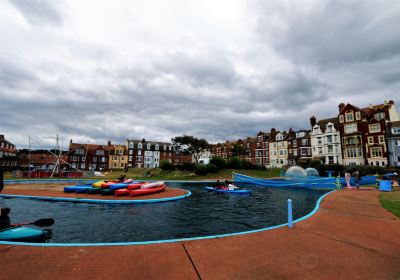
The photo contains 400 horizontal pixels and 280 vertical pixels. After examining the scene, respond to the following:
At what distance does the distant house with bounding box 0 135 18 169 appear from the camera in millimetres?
70312

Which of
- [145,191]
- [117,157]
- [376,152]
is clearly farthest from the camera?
[117,157]

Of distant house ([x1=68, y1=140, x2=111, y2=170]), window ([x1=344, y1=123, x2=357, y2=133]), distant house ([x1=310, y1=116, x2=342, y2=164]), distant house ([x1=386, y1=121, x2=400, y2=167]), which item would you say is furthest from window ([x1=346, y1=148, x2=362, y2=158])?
distant house ([x1=68, y1=140, x2=111, y2=170])

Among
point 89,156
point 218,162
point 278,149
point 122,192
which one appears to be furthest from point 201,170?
point 89,156

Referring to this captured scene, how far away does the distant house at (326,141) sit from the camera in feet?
194

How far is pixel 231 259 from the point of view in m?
6.34

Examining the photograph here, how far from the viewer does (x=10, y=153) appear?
248ft

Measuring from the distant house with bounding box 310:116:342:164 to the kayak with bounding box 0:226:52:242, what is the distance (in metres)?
65.3

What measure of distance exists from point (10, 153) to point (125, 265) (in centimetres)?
9430

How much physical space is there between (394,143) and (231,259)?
60165mm

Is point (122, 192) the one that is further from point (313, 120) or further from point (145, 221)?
point (313, 120)

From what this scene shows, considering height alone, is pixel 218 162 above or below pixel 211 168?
above

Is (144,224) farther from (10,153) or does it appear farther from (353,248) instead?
(10,153)

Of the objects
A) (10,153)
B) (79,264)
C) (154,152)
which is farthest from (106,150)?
(79,264)

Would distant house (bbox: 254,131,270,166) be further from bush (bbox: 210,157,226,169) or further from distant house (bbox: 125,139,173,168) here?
distant house (bbox: 125,139,173,168)
